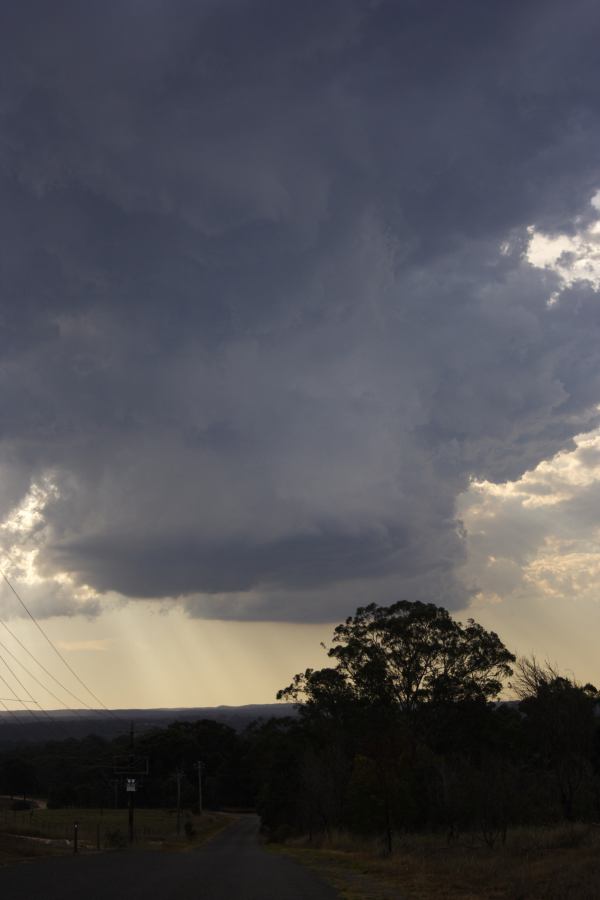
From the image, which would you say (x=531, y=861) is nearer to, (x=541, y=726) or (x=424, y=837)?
(x=541, y=726)

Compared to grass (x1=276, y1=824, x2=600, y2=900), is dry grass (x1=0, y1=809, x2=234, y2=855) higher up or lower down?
lower down

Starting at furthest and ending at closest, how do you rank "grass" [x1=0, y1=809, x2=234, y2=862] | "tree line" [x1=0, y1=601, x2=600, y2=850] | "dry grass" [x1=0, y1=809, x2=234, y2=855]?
"dry grass" [x1=0, y1=809, x2=234, y2=855] < "grass" [x1=0, y1=809, x2=234, y2=862] < "tree line" [x1=0, y1=601, x2=600, y2=850]

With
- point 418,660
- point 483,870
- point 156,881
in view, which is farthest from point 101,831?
point 483,870

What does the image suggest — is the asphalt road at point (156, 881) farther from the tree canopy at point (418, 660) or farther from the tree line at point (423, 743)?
the tree canopy at point (418, 660)

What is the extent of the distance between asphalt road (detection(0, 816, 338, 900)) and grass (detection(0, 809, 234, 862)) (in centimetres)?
706

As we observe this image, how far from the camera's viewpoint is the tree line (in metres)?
35.4

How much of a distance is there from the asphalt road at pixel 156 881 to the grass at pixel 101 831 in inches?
278

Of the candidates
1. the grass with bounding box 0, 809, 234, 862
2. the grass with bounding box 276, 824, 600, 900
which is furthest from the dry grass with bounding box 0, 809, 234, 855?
the grass with bounding box 276, 824, 600, 900

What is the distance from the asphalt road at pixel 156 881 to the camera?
20.7 m

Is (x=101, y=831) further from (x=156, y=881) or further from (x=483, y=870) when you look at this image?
(x=483, y=870)

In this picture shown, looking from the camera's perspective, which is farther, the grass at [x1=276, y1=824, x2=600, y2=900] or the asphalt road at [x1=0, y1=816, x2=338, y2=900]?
the asphalt road at [x1=0, y1=816, x2=338, y2=900]

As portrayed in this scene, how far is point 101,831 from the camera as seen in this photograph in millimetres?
80625

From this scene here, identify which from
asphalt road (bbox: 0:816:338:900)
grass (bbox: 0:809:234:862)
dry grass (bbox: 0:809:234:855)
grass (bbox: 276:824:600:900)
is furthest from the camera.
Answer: dry grass (bbox: 0:809:234:855)

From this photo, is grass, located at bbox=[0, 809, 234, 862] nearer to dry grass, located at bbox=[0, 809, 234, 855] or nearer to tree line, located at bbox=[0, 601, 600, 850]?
dry grass, located at bbox=[0, 809, 234, 855]
